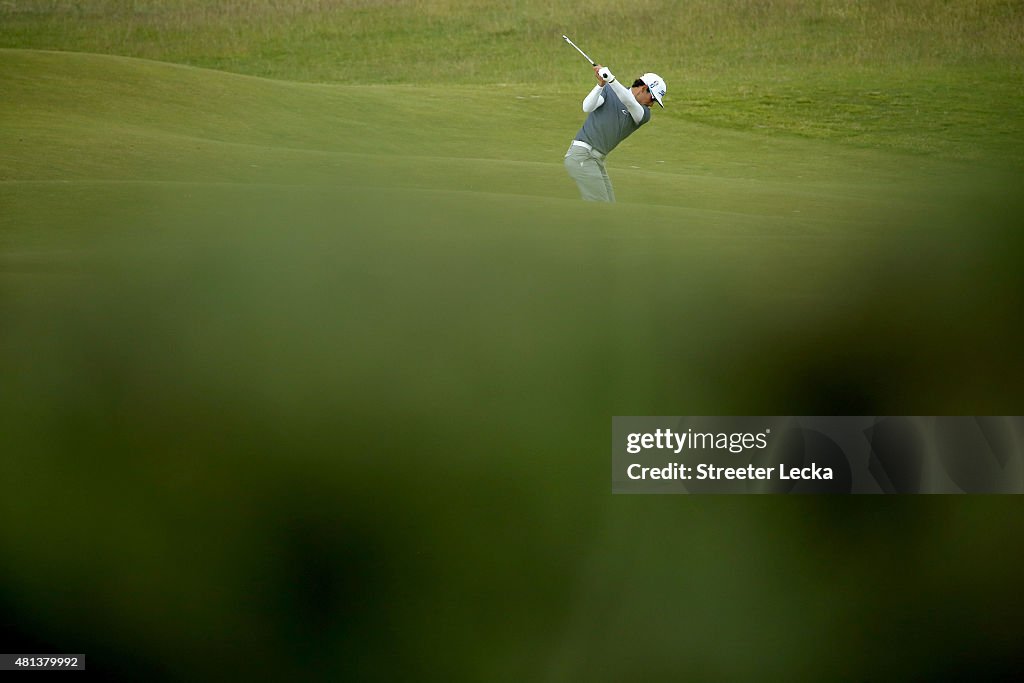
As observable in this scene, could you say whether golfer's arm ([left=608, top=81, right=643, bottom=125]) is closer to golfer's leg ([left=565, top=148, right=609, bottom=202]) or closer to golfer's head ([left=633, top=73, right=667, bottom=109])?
golfer's head ([left=633, top=73, right=667, bottom=109])

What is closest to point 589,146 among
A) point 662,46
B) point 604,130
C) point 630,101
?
point 604,130

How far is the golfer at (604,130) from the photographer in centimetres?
473

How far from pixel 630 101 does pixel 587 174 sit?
0.37 meters

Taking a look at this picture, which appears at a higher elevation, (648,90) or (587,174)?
(648,90)

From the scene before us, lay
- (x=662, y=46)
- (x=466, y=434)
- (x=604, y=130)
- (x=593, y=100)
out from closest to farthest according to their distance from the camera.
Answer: (x=466, y=434), (x=593, y=100), (x=604, y=130), (x=662, y=46)

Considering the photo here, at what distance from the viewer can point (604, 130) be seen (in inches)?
189

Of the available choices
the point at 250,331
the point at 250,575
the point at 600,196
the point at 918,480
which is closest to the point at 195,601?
the point at 250,575

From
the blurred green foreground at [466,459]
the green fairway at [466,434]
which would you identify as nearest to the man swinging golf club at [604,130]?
the green fairway at [466,434]

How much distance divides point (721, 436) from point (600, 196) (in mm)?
3626

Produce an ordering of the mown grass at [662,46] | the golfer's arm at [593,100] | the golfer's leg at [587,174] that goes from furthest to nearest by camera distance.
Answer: the mown grass at [662,46]
the golfer's leg at [587,174]
the golfer's arm at [593,100]

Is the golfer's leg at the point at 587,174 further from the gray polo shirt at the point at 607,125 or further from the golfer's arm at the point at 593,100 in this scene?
the golfer's arm at the point at 593,100

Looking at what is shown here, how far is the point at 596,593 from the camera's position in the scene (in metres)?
1.36

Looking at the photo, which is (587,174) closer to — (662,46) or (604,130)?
(604,130)

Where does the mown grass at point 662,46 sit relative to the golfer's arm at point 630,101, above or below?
above
